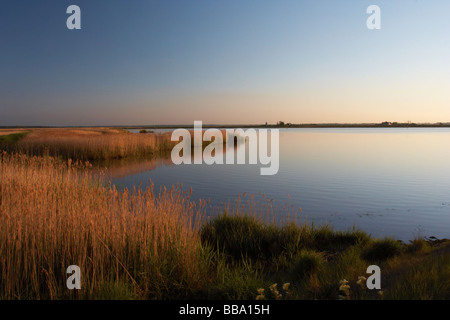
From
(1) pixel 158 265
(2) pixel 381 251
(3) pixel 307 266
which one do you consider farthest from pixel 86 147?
(2) pixel 381 251

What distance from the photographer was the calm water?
10.1 m

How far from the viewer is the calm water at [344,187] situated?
10.1 meters

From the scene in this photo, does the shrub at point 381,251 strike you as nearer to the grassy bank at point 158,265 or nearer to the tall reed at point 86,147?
the grassy bank at point 158,265

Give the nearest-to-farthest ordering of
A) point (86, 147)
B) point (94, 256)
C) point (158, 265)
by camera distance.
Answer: point (94, 256), point (158, 265), point (86, 147)

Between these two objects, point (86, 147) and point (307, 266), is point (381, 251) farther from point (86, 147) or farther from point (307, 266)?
point (86, 147)

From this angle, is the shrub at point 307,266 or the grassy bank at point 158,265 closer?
the grassy bank at point 158,265

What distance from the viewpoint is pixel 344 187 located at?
1537 centimetres

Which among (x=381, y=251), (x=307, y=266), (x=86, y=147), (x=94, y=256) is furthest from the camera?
(x=86, y=147)

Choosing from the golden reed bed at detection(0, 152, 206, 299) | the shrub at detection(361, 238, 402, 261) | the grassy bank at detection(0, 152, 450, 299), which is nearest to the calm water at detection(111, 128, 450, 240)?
the shrub at detection(361, 238, 402, 261)

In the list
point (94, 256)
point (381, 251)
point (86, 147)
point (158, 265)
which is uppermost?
point (86, 147)

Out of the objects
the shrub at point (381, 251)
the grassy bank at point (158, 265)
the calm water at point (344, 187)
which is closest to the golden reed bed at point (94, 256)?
the grassy bank at point (158, 265)

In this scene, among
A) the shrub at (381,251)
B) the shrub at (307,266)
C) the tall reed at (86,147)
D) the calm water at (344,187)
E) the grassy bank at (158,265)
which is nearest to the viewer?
the grassy bank at (158,265)

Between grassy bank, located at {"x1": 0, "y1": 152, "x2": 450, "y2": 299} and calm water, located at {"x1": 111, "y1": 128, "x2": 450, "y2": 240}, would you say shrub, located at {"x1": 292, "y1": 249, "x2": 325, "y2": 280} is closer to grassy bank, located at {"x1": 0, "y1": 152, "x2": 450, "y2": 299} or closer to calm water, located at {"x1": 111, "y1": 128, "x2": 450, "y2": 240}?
grassy bank, located at {"x1": 0, "y1": 152, "x2": 450, "y2": 299}
